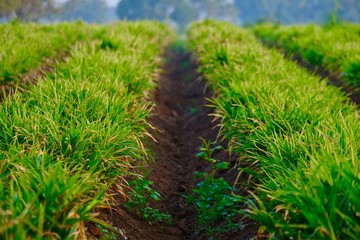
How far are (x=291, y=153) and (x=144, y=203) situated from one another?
4.00 ft

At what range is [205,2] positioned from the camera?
224 ft

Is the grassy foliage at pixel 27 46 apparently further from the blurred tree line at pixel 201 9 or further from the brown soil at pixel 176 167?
the blurred tree line at pixel 201 9

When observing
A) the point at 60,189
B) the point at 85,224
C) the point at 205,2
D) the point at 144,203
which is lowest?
the point at 205,2

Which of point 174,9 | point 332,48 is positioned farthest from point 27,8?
point 332,48

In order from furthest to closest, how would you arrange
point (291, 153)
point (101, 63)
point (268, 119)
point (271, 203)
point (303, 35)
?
point (303, 35) < point (101, 63) < point (268, 119) < point (291, 153) < point (271, 203)

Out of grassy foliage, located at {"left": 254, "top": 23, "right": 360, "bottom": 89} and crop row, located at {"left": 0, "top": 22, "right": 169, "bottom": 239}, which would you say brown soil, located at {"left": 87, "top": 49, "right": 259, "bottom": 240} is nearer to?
crop row, located at {"left": 0, "top": 22, "right": 169, "bottom": 239}

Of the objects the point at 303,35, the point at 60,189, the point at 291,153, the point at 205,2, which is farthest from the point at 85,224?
the point at 205,2

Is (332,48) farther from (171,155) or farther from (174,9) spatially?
(174,9)

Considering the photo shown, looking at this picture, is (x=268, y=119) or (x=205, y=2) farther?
(x=205, y=2)

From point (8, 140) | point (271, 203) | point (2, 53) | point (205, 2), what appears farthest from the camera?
point (205, 2)

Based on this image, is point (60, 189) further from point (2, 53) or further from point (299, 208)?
point (2, 53)

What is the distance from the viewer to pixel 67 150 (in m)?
3.37

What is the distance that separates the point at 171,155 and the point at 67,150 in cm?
216

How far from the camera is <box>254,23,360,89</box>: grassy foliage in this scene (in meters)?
6.77
